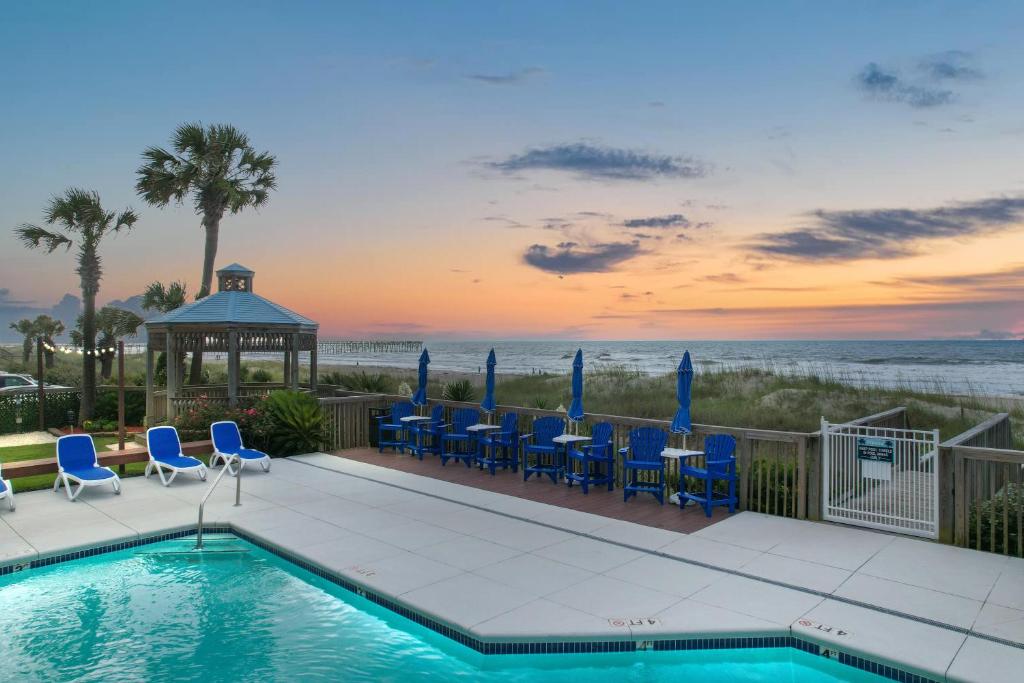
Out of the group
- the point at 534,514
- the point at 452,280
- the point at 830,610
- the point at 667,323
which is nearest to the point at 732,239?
the point at 452,280

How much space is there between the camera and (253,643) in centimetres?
491

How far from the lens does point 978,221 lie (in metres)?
20.8

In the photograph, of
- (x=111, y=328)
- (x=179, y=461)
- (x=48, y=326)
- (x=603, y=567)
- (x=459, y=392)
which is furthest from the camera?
(x=48, y=326)

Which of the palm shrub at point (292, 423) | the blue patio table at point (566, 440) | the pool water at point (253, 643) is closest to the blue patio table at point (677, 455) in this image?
the blue patio table at point (566, 440)

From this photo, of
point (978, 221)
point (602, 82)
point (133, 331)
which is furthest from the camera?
point (133, 331)

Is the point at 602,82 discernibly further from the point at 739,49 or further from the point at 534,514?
the point at 534,514

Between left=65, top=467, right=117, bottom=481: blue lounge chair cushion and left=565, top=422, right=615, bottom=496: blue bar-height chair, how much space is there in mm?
6281

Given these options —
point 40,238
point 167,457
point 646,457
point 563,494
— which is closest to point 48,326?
point 40,238

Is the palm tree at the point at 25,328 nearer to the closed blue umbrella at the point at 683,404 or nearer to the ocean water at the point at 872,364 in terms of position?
the ocean water at the point at 872,364

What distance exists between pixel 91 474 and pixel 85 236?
42.0 feet

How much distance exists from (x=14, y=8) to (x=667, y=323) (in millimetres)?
33357

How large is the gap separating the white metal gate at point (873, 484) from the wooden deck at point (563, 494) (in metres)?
1.26

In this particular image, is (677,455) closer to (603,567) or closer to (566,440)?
(566,440)

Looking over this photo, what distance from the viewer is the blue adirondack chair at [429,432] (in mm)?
11248
